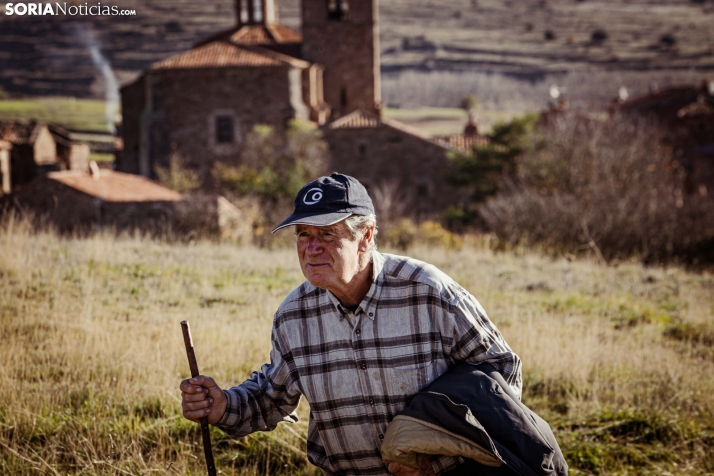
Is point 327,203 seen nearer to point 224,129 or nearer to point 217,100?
point 217,100

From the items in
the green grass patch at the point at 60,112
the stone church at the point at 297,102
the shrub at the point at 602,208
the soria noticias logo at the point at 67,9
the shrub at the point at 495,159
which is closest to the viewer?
the soria noticias logo at the point at 67,9

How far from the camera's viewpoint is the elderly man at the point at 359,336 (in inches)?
120

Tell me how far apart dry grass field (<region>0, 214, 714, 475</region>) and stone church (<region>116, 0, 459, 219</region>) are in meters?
24.6

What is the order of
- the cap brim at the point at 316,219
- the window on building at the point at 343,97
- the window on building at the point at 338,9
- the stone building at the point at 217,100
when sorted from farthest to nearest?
the window on building at the point at 343,97 < the window on building at the point at 338,9 < the stone building at the point at 217,100 < the cap brim at the point at 316,219

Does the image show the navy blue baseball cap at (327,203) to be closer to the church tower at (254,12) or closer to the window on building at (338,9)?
the window on building at (338,9)

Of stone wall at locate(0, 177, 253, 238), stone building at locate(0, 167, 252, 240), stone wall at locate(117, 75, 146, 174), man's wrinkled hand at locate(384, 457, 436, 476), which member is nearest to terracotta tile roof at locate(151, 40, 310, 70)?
stone wall at locate(117, 75, 146, 174)

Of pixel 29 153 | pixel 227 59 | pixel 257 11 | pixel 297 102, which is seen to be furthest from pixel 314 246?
pixel 257 11

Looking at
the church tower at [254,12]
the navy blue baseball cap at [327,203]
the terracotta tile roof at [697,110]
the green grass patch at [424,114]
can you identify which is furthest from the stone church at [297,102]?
the green grass patch at [424,114]

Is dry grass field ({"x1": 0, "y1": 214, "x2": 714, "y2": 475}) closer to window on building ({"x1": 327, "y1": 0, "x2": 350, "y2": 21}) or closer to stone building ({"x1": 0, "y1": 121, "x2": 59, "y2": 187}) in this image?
stone building ({"x1": 0, "y1": 121, "x2": 59, "y2": 187})

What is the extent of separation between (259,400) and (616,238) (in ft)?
47.2

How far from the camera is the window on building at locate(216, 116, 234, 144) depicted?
34.9 metres

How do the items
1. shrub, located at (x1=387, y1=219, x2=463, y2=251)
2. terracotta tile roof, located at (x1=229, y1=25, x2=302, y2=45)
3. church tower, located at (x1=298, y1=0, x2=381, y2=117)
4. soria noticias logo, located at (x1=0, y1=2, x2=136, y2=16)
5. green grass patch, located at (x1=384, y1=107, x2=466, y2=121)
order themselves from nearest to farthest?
soria noticias logo, located at (x1=0, y1=2, x2=136, y2=16) → shrub, located at (x1=387, y1=219, x2=463, y2=251) → church tower, located at (x1=298, y1=0, x2=381, y2=117) → terracotta tile roof, located at (x1=229, y1=25, x2=302, y2=45) → green grass patch, located at (x1=384, y1=107, x2=466, y2=121)

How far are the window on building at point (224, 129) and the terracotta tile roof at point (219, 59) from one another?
241cm

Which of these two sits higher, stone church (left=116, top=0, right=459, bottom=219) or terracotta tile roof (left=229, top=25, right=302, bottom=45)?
terracotta tile roof (left=229, top=25, right=302, bottom=45)
